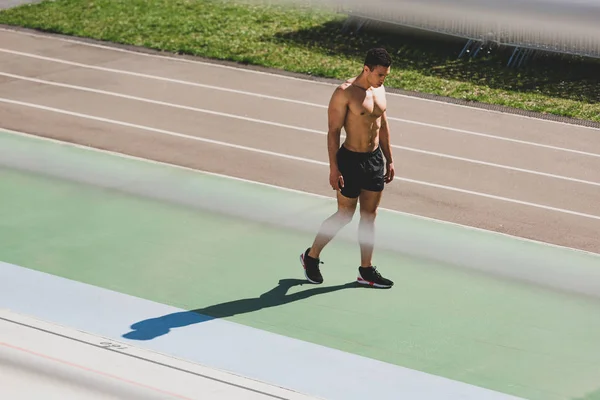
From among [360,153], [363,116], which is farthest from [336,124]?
[360,153]

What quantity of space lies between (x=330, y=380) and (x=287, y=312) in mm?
1264

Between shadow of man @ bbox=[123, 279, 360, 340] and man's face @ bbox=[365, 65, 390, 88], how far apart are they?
1.77m

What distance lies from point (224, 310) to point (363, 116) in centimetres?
178

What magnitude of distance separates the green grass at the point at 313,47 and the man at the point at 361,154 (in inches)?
284

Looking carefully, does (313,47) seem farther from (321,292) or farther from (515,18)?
(515,18)

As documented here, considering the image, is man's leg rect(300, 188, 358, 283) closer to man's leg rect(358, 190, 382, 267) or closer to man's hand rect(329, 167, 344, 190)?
man's leg rect(358, 190, 382, 267)

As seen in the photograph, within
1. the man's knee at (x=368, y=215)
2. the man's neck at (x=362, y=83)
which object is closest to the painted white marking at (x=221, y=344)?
the man's knee at (x=368, y=215)

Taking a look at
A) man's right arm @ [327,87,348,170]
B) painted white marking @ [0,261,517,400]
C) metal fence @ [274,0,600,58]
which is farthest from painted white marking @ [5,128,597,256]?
metal fence @ [274,0,600,58]

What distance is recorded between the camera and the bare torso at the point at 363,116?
263 inches

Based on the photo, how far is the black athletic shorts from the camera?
6926mm

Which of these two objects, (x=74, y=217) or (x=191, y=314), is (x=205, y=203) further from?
(x=191, y=314)

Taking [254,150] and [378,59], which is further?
[254,150]

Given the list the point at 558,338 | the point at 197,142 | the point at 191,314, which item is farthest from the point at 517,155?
the point at 191,314

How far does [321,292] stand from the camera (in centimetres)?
721
